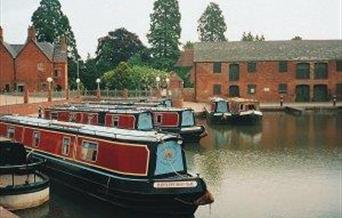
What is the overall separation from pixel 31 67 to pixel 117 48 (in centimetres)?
1683

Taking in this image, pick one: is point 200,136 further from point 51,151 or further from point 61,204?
point 61,204

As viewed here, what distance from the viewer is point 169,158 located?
46.3 ft

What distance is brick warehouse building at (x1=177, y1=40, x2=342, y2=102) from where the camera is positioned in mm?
54375

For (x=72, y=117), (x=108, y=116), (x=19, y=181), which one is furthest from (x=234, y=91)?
(x=19, y=181)

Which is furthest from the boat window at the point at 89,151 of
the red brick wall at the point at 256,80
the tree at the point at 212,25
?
the tree at the point at 212,25

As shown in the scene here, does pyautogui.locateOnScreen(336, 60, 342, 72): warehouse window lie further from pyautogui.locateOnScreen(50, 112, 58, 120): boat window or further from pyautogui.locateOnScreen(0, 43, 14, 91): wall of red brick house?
pyautogui.locateOnScreen(0, 43, 14, 91): wall of red brick house

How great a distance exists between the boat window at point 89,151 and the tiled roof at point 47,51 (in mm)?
47264

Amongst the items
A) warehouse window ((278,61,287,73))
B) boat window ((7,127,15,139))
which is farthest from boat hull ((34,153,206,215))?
warehouse window ((278,61,287,73))

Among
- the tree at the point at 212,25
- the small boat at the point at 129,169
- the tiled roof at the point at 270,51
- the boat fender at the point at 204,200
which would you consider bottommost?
the boat fender at the point at 204,200

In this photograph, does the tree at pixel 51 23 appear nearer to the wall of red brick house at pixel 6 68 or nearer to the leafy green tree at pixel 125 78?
the wall of red brick house at pixel 6 68

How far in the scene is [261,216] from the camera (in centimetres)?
1404

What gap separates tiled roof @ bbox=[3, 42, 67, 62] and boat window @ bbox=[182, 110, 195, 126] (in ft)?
122

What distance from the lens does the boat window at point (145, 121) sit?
24.4m

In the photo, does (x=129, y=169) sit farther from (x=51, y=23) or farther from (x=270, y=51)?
(x=51, y=23)
